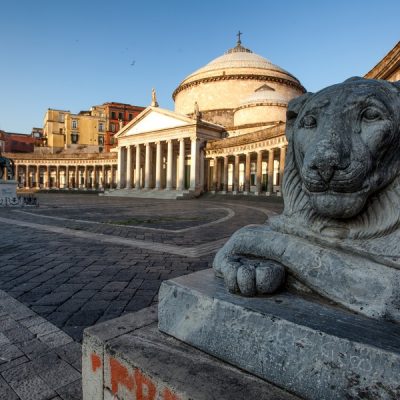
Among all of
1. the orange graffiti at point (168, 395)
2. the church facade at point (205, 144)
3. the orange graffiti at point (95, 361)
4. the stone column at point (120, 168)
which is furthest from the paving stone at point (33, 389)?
the stone column at point (120, 168)

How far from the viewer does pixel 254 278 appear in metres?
1.54

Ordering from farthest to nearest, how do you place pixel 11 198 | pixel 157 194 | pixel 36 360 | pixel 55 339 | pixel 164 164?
pixel 164 164
pixel 157 194
pixel 11 198
pixel 55 339
pixel 36 360

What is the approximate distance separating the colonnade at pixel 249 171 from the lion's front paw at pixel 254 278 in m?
26.8

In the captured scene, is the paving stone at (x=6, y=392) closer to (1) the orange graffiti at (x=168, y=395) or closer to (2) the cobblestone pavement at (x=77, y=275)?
(2) the cobblestone pavement at (x=77, y=275)

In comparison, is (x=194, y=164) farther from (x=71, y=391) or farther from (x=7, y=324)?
(x=71, y=391)

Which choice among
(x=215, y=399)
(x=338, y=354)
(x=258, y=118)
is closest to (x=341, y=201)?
(x=338, y=354)

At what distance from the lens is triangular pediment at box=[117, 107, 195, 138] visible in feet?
120

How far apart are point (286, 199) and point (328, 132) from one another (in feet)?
1.62

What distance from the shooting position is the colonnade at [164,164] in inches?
1416

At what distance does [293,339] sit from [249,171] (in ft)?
105

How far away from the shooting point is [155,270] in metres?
4.86

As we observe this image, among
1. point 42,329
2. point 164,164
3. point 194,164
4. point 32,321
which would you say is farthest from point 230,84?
point 42,329

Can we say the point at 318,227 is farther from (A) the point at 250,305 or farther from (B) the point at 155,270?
(B) the point at 155,270

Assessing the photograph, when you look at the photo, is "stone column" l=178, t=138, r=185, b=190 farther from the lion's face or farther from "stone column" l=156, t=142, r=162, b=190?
the lion's face
